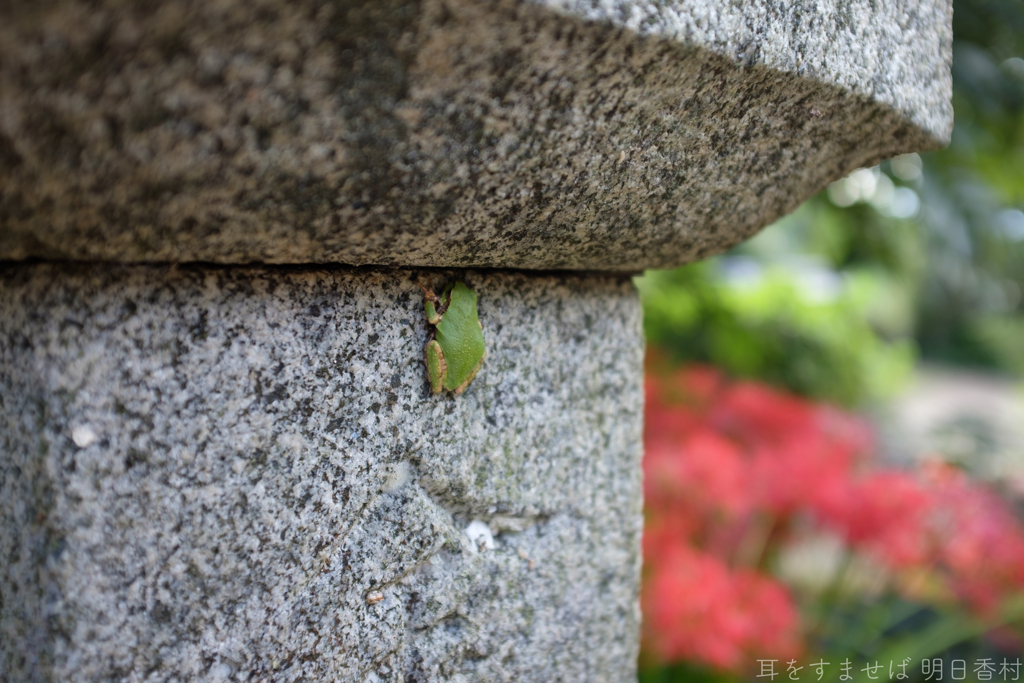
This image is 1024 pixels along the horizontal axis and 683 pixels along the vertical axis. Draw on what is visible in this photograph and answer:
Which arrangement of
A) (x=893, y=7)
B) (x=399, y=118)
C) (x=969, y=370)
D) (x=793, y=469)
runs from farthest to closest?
(x=969, y=370) → (x=793, y=469) → (x=893, y=7) → (x=399, y=118)

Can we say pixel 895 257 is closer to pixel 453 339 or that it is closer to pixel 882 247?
pixel 882 247

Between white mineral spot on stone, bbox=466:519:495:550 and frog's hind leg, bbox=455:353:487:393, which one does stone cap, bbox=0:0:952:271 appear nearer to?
frog's hind leg, bbox=455:353:487:393

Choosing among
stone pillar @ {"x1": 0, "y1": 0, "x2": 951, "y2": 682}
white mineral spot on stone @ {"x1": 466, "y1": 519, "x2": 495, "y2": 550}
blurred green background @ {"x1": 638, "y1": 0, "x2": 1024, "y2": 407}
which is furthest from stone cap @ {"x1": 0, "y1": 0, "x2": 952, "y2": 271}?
blurred green background @ {"x1": 638, "y1": 0, "x2": 1024, "y2": 407}

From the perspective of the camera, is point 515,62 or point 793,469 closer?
point 515,62

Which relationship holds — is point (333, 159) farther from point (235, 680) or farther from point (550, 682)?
point (550, 682)

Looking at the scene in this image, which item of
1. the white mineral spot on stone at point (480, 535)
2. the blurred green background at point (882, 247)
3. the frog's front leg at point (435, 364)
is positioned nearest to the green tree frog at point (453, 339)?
the frog's front leg at point (435, 364)

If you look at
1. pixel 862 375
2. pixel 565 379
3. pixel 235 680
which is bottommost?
pixel 235 680

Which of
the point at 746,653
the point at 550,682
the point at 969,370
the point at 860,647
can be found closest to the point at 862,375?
the point at 860,647

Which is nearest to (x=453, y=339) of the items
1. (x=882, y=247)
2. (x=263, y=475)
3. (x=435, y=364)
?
(x=435, y=364)
